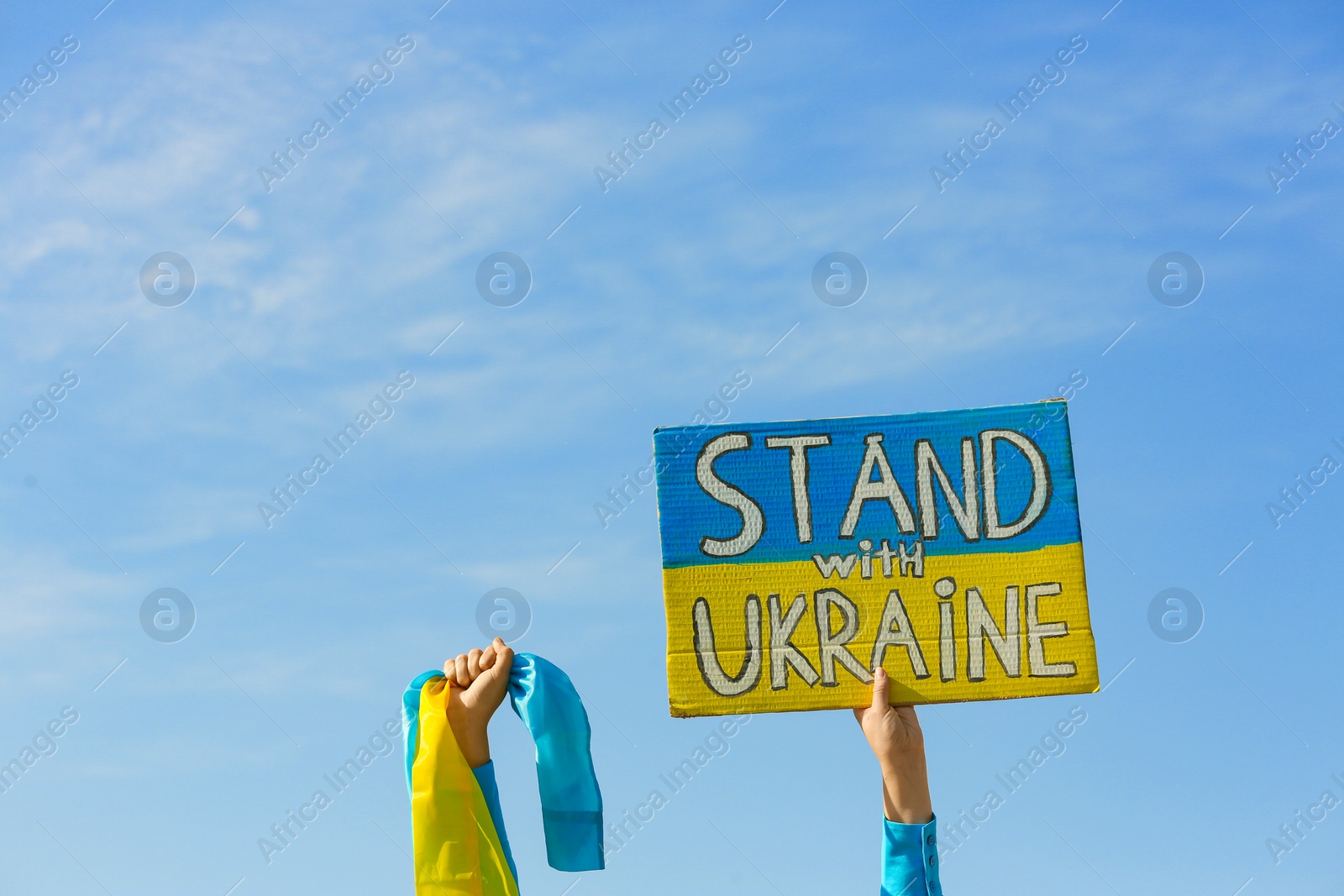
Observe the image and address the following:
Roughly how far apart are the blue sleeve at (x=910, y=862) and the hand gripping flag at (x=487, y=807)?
129cm

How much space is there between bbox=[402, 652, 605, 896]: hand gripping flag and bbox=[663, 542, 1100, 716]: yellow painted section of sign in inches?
20.8

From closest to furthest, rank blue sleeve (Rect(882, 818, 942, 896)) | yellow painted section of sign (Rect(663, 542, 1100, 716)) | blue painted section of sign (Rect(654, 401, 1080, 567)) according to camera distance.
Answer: blue sleeve (Rect(882, 818, 942, 896)), yellow painted section of sign (Rect(663, 542, 1100, 716)), blue painted section of sign (Rect(654, 401, 1080, 567))

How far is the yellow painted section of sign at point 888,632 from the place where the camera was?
6707mm

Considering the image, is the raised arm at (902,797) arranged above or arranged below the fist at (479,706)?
below

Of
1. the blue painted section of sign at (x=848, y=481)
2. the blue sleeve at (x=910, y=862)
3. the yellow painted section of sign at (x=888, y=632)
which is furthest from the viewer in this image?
the blue painted section of sign at (x=848, y=481)

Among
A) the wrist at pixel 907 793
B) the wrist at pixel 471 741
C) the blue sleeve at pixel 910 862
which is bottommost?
the blue sleeve at pixel 910 862

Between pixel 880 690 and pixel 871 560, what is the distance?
606 mm

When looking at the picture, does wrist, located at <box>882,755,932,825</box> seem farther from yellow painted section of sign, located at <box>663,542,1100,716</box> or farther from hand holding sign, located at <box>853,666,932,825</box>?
yellow painted section of sign, located at <box>663,542,1100,716</box>

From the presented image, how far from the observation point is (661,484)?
689cm

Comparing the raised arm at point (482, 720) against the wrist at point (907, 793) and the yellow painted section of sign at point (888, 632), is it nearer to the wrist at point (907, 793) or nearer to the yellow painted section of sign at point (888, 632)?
the yellow painted section of sign at point (888, 632)

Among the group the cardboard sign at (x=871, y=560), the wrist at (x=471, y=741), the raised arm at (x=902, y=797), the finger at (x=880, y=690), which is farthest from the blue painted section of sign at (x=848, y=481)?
the wrist at (x=471, y=741)

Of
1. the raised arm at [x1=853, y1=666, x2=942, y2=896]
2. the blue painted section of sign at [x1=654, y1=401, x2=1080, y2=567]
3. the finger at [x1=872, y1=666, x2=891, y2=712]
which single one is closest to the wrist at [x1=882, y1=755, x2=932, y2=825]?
the raised arm at [x1=853, y1=666, x2=942, y2=896]

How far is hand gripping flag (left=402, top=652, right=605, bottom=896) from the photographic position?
661 centimetres

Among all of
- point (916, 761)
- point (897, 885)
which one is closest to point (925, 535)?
point (916, 761)
